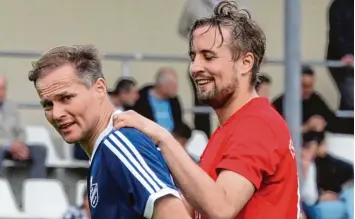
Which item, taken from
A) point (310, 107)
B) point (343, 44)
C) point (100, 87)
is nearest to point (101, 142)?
point (100, 87)

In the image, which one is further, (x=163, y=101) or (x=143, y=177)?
(x=163, y=101)

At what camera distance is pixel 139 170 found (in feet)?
11.5

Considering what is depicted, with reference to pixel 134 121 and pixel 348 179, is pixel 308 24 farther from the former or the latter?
pixel 134 121

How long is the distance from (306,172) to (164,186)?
5.88 metres

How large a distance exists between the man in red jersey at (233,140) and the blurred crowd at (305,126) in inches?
185

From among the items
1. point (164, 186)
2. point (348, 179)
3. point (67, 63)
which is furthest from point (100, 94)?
point (348, 179)

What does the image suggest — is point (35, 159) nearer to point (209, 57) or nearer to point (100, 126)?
point (100, 126)

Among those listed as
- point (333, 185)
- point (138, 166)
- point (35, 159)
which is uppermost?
point (138, 166)

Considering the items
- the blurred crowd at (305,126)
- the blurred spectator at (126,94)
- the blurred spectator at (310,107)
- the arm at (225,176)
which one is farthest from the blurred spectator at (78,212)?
the arm at (225,176)

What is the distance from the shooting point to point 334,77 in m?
10.9

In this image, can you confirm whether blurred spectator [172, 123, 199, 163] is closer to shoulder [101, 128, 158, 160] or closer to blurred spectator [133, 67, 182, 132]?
blurred spectator [133, 67, 182, 132]

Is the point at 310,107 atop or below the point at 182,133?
below

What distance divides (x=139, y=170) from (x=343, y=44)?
7.05 meters

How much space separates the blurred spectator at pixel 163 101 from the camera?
9.56 meters
